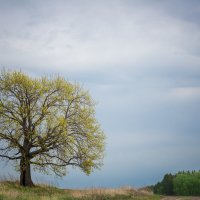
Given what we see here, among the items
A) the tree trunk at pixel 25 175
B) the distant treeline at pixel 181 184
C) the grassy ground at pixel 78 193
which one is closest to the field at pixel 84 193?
the grassy ground at pixel 78 193

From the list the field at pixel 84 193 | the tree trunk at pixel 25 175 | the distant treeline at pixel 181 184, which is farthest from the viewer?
the distant treeline at pixel 181 184

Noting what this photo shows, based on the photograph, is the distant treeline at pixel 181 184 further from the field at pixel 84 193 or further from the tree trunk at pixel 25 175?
the tree trunk at pixel 25 175

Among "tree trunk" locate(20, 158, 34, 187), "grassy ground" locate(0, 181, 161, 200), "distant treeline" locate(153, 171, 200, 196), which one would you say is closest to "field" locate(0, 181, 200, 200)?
"grassy ground" locate(0, 181, 161, 200)

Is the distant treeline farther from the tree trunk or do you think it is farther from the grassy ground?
the tree trunk

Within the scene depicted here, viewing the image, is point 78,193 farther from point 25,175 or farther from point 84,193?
point 25,175

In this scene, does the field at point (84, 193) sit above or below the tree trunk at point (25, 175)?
below

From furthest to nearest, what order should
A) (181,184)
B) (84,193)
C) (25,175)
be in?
(181,184)
(25,175)
(84,193)

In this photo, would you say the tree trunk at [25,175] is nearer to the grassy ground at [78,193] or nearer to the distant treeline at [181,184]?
the grassy ground at [78,193]

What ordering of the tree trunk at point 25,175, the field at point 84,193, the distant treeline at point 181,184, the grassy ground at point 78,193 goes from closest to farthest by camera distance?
the grassy ground at point 78,193, the field at point 84,193, the tree trunk at point 25,175, the distant treeline at point 181,184

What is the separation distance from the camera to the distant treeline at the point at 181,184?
47594mm

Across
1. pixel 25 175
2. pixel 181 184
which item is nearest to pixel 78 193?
pixel 25 175

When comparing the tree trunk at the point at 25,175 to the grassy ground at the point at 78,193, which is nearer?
the grassy ground at the point at 78,193

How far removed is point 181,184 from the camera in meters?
48.2

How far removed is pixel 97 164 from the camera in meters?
46.4
